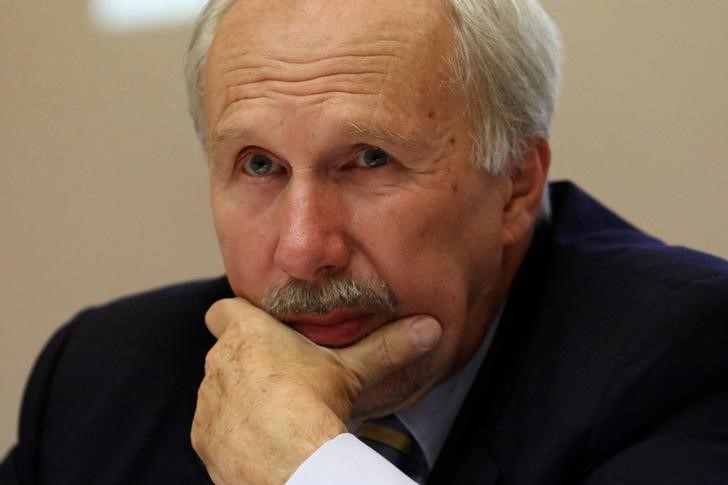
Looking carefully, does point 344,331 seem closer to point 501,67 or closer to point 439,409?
point 439,409

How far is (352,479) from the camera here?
148cm

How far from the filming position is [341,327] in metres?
1.76

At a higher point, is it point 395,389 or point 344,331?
point 344,331

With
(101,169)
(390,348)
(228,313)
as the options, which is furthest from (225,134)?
(101,169)

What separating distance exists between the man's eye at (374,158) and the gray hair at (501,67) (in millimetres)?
152

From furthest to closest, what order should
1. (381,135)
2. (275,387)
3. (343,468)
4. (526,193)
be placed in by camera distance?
(526,193) < (381,135) < (275,387) < (343,468)

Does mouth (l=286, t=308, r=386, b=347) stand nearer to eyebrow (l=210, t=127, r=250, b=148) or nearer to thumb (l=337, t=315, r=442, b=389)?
thumb (l=337, t=315, r=442, b=389)

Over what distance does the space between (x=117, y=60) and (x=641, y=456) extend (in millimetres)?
1913

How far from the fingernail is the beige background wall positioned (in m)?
1.00

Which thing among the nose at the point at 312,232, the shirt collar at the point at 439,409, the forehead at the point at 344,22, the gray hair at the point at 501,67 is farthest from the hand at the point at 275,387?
the forehead at the point at 344,22

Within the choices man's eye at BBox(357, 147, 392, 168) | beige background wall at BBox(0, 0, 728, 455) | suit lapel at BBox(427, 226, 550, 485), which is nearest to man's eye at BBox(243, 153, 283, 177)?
man's eye at BBox(357, 147, 392, 168)

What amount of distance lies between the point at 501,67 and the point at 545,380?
521mm

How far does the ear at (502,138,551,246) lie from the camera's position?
1.93m

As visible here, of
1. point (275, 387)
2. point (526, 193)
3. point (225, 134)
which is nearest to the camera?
point (275, 387)
